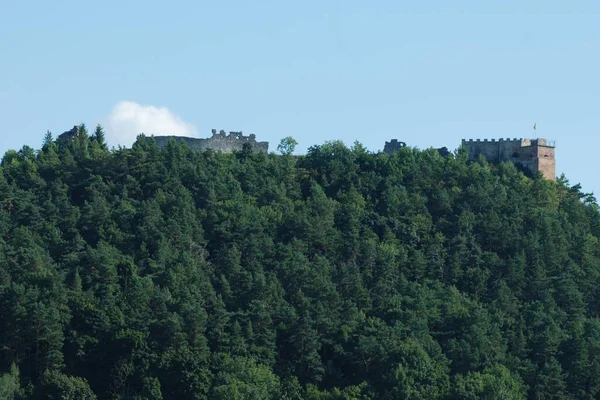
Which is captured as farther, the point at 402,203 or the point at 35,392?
the point at 402,203

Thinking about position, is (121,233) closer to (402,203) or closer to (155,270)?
(155,270)

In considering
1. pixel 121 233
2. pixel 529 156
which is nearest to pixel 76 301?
pixel 121 233

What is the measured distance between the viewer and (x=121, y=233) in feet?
282

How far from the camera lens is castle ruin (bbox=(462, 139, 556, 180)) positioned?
99.2 m

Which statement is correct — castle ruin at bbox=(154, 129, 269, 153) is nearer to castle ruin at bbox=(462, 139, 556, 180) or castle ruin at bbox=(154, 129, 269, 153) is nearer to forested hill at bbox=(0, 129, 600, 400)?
forested hill at bbox=(0, 129, 600, 400)

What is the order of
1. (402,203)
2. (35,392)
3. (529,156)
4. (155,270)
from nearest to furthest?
1. (35,392)
2. (155,270)
3. (402,203)
4. (529,156)

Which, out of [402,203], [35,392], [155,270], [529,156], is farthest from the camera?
[529,156]

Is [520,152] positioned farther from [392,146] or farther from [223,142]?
[223,142]

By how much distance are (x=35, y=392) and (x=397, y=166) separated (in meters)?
30.7

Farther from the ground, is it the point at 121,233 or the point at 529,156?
the point at 529,156

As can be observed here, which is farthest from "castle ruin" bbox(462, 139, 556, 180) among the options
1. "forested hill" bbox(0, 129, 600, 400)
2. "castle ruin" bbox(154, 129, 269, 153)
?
"castle ruin" bbox(154, 129, 269, 153)

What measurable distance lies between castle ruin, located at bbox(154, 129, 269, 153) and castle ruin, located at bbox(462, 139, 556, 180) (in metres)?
12.6

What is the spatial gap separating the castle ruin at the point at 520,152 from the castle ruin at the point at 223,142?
1255 cm

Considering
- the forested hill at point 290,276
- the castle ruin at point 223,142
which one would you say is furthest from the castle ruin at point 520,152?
the castle ruin at point 223,142
